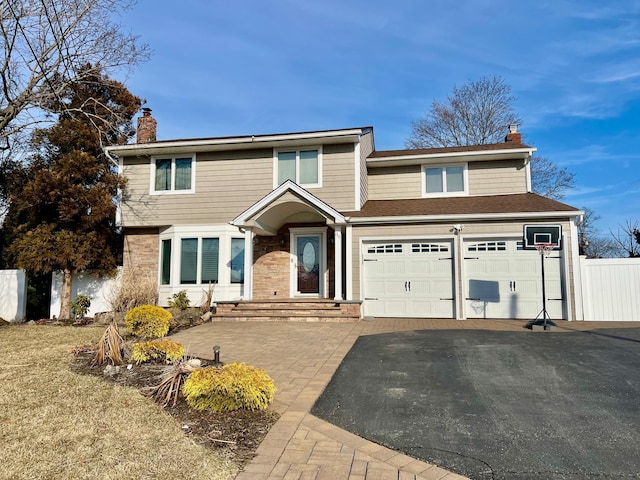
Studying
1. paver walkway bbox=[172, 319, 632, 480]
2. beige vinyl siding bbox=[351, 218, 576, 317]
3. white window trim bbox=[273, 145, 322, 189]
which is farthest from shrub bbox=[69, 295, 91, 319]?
beige vinyl siding bbox=[351, 218, 576, 317]

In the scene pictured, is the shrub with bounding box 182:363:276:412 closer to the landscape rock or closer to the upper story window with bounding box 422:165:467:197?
the landscape rock

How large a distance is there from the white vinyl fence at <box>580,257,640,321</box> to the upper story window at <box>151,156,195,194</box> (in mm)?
12729

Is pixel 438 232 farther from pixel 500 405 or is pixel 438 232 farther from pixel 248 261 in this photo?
A: pixel 500 405

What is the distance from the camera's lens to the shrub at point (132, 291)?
1303 cm

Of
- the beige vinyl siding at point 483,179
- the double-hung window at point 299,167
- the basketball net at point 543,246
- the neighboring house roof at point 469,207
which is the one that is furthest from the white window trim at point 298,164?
the basketball net at point 543,246

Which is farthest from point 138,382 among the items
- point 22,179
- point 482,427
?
point 22,179

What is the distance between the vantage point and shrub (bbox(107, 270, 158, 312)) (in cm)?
1303

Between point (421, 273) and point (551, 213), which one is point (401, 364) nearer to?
point (421, 273)

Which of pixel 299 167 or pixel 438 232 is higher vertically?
pixel 299 167

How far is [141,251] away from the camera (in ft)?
48.5

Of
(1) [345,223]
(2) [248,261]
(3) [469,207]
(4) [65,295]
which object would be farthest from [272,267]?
(4) [65,295]

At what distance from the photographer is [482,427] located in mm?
3916

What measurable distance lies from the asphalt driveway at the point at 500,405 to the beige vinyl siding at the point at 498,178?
289 inches

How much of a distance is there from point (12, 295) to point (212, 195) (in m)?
7.76
